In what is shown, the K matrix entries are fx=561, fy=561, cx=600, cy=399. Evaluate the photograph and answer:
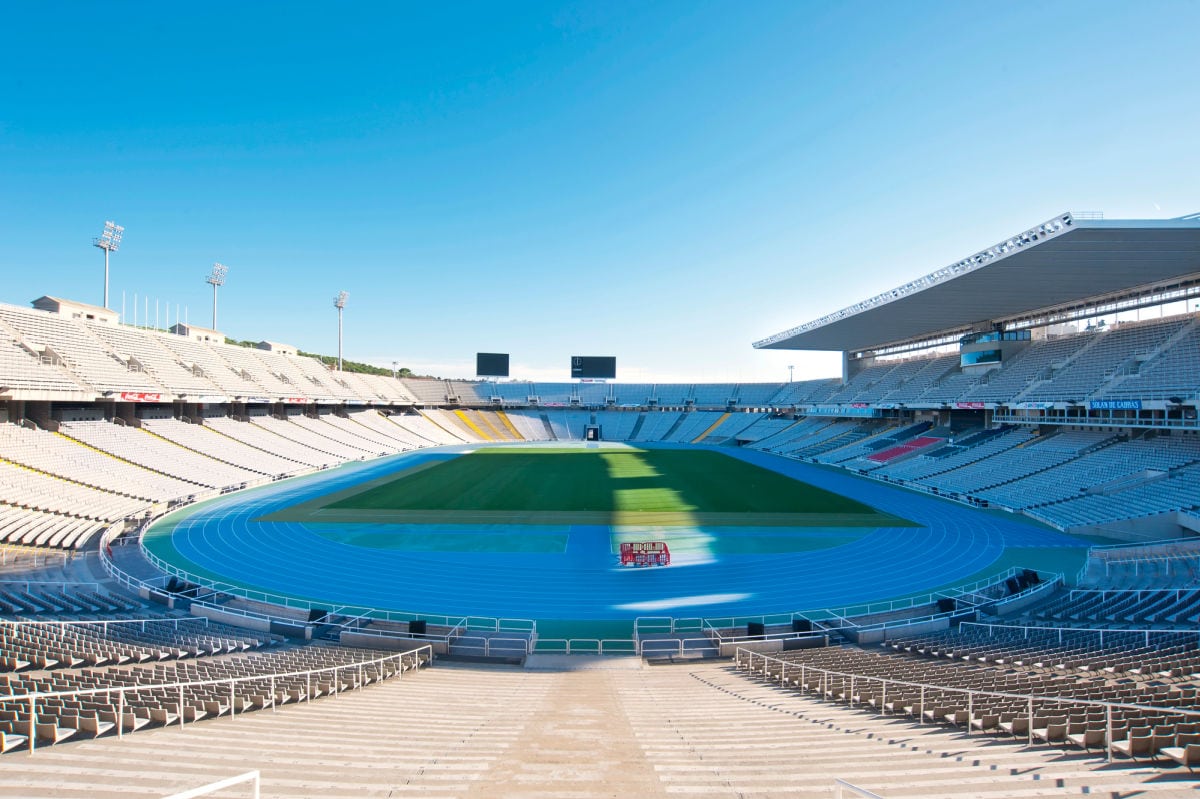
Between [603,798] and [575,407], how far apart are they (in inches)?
3169

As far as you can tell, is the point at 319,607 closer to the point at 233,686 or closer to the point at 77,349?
the point at 233,686

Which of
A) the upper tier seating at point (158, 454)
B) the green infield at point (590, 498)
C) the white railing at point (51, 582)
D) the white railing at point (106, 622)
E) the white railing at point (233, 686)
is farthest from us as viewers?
the upper tier seating at point (158, 454)

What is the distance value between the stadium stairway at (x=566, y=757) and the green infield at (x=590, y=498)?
19923 millimetres

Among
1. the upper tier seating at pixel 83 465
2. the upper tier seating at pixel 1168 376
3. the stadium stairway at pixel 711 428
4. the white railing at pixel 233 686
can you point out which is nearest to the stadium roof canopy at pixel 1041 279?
the upper tier seating at pixel 1168 376

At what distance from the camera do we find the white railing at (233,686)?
5.55m

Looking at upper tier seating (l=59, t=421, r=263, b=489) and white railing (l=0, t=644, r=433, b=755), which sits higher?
upper tier seating (l=59, t=421, r=263, b=489)

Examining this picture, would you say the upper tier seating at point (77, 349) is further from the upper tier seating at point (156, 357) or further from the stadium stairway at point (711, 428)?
the stadium stairway at point (711, 428)

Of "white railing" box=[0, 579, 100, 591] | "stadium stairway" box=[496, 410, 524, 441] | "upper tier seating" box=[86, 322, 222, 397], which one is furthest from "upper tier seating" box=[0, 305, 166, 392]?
"stadium stairway" box=[496, 410, 524, 441]

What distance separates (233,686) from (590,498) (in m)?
26.9

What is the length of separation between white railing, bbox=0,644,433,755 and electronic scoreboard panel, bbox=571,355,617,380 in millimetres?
69874

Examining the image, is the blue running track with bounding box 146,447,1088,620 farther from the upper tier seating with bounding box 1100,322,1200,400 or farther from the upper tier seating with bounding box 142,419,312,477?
the upper tier seating with bounding box 142,419,312,477

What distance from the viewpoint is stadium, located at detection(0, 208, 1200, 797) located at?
19.8 ft

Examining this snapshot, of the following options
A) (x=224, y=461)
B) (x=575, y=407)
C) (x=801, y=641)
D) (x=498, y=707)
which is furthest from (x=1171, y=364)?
(x=575, y=407)

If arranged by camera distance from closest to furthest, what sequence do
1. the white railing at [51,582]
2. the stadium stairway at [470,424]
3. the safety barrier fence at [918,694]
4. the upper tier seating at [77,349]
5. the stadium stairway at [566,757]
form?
the stadium stairway at [566,757], the safety barrier fence at [918,694], the white railing at [51,582], the upper tier seating at [77,349], the stadium stairway at [470,424]
